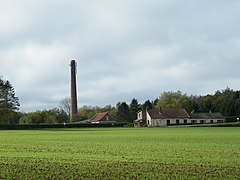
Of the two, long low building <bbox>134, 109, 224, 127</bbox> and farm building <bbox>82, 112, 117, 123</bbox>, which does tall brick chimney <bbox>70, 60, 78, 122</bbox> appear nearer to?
farm building <bbox>82, 112, 117, 123</bbox>

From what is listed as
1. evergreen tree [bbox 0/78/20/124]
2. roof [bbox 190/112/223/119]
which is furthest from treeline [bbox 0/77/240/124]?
evergreen tree [bbox 0/78/20/124]

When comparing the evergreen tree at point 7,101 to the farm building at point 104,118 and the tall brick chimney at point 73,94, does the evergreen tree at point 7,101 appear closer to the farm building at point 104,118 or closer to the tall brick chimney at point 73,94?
the tall brick chimney at point 73,94

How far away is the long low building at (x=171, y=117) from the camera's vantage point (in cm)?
11662

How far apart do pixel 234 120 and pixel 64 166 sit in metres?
96.5

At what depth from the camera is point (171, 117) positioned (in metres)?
118

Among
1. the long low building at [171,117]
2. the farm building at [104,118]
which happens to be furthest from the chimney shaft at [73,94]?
the long low building at [171,117]

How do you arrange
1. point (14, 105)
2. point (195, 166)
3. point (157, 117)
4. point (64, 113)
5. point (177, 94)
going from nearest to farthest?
point (195, 166), point (14, 105), point (157, 117), point (64, 113), point (177, 94)

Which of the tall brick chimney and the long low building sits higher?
the tall brick chimney

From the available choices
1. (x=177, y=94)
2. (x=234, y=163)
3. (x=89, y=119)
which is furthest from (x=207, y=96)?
(x=234, y=163)

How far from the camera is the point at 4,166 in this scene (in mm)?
13211

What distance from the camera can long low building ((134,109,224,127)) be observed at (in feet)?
383

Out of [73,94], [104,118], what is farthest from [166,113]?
[73,94]

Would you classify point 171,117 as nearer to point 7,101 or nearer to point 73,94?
point 73,94

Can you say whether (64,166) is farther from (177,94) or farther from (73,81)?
(177,94)
